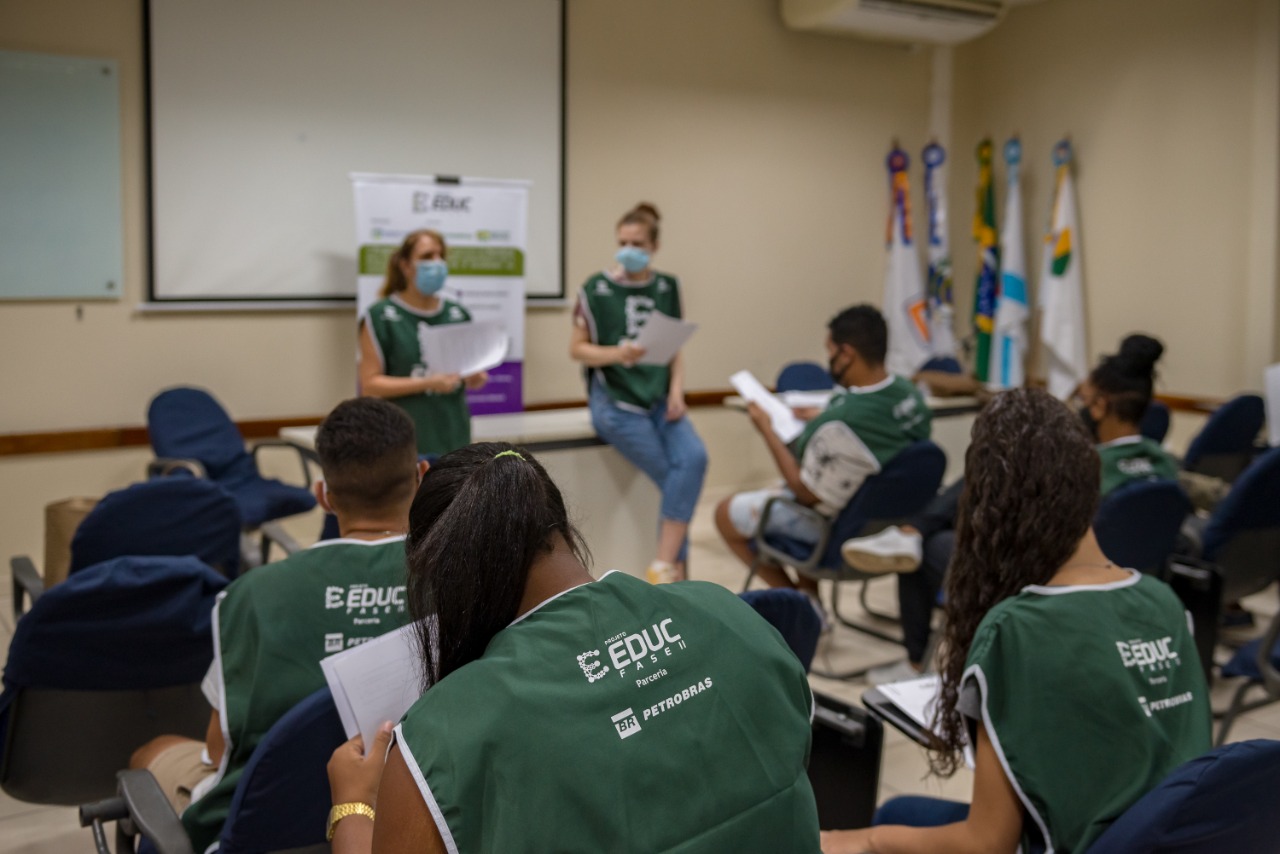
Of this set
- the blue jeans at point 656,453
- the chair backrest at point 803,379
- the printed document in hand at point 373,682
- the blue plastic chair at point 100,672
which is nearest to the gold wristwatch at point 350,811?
the printed document in hand at point 373,682

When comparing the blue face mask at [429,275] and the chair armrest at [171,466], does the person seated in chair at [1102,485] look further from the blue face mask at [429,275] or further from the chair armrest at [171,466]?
the chair armrest at [171,466]

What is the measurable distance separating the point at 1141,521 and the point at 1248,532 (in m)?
0.58

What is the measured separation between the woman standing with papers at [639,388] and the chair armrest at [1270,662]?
7.02 ft

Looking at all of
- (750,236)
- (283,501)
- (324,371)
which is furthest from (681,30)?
(283,501)

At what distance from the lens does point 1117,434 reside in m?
3.43

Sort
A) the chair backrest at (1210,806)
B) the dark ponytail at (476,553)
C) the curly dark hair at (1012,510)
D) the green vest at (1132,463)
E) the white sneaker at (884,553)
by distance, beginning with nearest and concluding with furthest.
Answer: the dark ponytail at (476,553) < the chair backrest at (1210,806) < the curly dark hair at (1012,510) < the green vest at (1132,463) < the white sneaker at (884,553)

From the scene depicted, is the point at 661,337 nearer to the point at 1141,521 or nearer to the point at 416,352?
the point at 416,352

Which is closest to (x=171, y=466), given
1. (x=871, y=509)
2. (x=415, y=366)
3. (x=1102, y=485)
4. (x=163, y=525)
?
(x=415, y=366)

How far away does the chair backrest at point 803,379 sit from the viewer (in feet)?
20.0

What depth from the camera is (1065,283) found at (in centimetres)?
677

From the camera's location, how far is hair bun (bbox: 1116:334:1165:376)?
3.36 metres

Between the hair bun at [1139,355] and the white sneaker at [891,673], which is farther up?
the hair bun at [1139,355]

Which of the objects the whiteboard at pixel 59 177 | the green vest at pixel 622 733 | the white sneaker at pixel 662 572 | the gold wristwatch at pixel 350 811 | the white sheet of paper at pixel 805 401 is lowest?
the white sneaker at pixel 662 572

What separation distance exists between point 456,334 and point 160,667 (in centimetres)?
203
